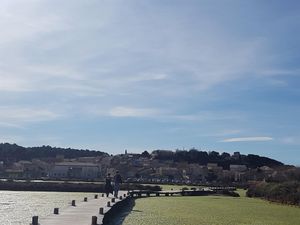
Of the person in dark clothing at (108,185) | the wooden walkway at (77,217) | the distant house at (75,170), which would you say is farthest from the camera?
the distant house at (75,170)

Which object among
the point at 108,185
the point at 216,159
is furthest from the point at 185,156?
the point at 108,185

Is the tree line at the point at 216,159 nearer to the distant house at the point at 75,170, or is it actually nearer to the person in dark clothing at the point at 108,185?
the distant house at the point at 75,170

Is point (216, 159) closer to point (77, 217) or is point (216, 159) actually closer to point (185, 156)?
point (185, 156)

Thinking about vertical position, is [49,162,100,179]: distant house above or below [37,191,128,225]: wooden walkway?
above

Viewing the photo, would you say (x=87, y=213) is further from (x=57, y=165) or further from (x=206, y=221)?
(x=57, y=165)

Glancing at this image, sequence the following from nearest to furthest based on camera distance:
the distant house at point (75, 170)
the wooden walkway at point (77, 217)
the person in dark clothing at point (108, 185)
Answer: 1. the wooden walkway at point (77, 217)
2. the person in dark clothing at point (108, 185)
3. the distant house at point (75, 170)

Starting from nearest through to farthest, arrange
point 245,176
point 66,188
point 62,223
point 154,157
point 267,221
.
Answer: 1. point 62,223
2. point 267,221
3. point 66,188
4. point 245,176
5. point 154,157

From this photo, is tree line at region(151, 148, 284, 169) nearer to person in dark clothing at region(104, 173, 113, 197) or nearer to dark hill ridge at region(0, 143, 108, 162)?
dark hill ridge at region(0, 143, 108, 162)

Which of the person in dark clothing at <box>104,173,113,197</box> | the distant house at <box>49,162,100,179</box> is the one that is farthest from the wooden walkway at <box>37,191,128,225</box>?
the distant house at <box>49,162,100,179</box>

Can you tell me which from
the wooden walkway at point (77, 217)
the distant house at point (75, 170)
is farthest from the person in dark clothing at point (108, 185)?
the distant house at point (75, 170)

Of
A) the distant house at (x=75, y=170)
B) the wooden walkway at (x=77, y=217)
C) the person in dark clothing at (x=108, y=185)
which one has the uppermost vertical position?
the distant house at (x=75, y=170)

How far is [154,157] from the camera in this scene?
154 m

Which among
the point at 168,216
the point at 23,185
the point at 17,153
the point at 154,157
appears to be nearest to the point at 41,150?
the point at 17,153

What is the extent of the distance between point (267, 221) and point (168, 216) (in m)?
3.51
